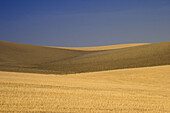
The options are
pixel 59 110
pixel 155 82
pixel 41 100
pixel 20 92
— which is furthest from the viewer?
pixel 155 82

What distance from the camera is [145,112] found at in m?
6.94

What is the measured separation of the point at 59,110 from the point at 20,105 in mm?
1098

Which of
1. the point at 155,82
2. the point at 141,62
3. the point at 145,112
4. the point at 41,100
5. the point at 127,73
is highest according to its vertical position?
the point at 141,62

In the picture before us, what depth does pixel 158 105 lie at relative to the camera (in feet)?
26.3

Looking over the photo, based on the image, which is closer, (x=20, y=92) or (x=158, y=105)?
(x=158, y=105)

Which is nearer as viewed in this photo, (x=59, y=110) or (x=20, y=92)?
(x=59, y=110)

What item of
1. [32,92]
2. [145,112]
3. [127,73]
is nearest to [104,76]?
[127,73]

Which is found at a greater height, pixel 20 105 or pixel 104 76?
pixel 104 76

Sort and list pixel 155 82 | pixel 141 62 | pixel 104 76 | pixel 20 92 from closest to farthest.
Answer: pixel 20 92, pixel 155 82, pixel 104 76, pixel 141 62

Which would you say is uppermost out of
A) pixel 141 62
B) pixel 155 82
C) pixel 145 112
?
pixel 141 62

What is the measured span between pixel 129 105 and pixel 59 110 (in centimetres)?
232

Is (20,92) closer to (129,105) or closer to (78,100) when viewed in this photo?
(78,100)

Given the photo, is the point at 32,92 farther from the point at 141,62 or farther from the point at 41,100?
the point at 141,62

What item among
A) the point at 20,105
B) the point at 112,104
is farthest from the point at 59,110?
the point at 112,104
